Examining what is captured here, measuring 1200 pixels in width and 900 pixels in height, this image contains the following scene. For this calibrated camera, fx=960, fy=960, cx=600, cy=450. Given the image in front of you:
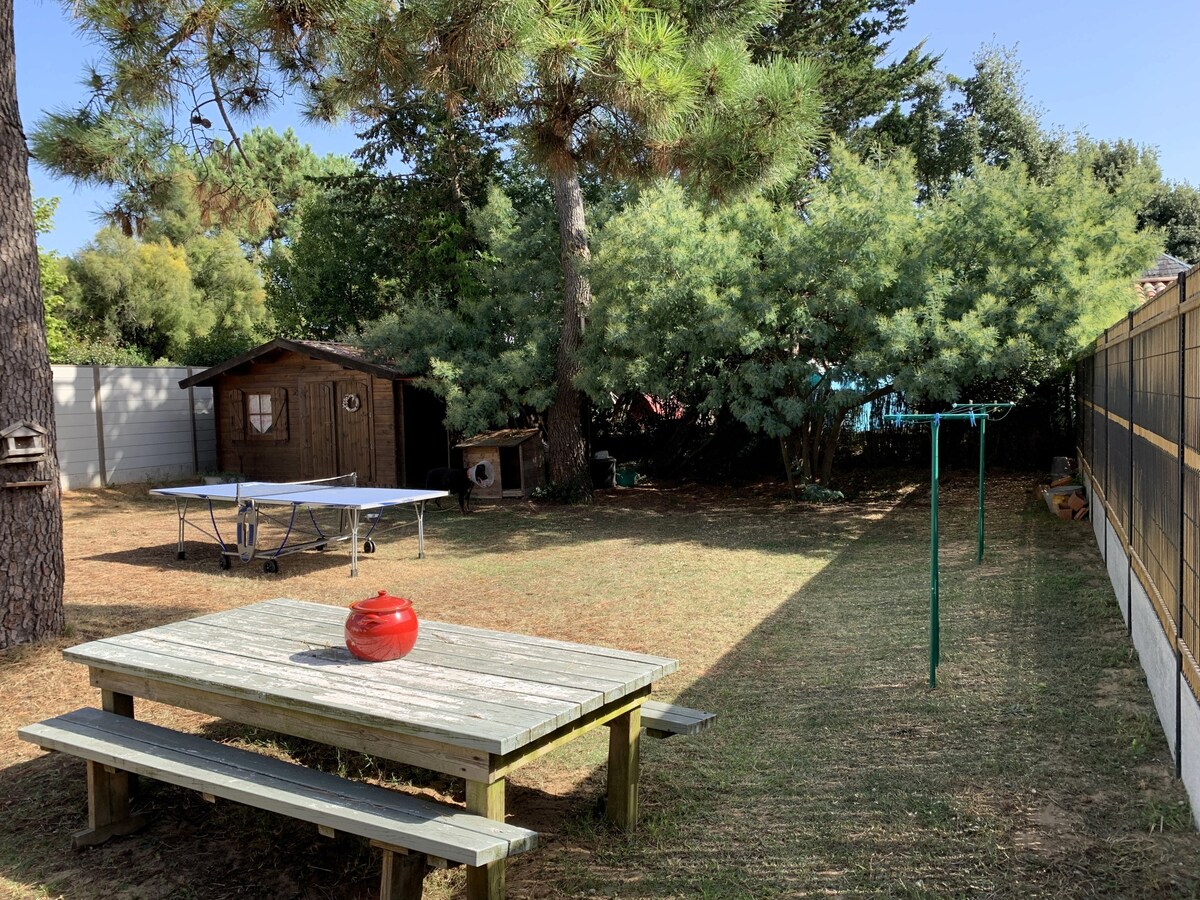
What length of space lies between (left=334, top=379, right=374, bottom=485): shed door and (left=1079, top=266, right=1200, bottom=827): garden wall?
11.6 m

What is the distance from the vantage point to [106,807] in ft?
12.3

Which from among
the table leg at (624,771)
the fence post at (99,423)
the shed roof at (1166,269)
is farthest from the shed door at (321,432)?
the shed roof at (1166,269)

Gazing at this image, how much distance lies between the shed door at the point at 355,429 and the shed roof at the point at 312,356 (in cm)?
50

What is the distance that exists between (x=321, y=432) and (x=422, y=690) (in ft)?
45.7

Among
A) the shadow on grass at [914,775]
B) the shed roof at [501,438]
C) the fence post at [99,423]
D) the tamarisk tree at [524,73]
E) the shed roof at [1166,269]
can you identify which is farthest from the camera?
the shed roof at [1166,269]

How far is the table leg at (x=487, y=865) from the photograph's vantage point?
299cm

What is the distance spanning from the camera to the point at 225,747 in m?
3.67

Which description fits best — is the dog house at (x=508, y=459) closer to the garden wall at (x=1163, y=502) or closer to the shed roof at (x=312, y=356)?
the shed roof at (x=312, y=356)

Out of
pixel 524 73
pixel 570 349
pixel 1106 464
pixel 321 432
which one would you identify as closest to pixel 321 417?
pixel 321 432

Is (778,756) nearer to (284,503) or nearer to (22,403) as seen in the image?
(22,403)

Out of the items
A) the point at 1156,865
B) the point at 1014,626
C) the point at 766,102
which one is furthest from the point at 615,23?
the point at 1156,865

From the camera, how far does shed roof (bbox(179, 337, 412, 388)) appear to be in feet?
50.4

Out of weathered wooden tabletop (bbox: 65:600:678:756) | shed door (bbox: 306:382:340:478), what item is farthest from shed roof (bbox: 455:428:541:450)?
weathered wooden tabletop (bbox: 65:600:678:756)

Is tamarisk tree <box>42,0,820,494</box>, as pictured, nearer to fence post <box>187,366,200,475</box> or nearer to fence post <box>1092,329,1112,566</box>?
fence post <box>1092,329,1112,566</box>
